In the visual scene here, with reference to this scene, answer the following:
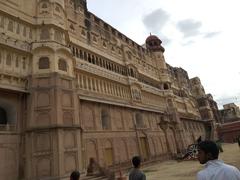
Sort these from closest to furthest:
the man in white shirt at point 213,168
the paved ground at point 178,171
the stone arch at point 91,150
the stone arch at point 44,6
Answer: the man in white shirt at point 213,168 → the paved ground at point 178,171 → the stone arch at point 91,150 → the stone arch at point 44,6

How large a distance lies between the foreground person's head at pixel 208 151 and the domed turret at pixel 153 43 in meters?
44.5

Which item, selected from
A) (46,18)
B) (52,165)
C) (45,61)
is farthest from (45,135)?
(46,18)

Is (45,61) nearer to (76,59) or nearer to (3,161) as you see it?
(76,59)

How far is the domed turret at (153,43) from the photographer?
45906mm

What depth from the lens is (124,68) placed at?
105ft

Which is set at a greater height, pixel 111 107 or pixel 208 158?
pixel 111 107

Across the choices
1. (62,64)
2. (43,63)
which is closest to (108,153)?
(62,64)

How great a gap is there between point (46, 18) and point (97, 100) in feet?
31.9

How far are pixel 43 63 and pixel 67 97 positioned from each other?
3.78m

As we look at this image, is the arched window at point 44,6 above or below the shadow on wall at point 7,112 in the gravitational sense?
above

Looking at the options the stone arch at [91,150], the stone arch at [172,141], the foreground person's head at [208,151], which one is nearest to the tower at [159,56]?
the stone arch at [172,141]

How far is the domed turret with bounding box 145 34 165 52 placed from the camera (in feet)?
151

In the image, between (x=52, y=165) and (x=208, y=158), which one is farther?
(x=52, y=165)

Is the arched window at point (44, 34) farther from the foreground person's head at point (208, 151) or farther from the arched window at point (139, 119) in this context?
the foreground person's head at point (208, 151)
